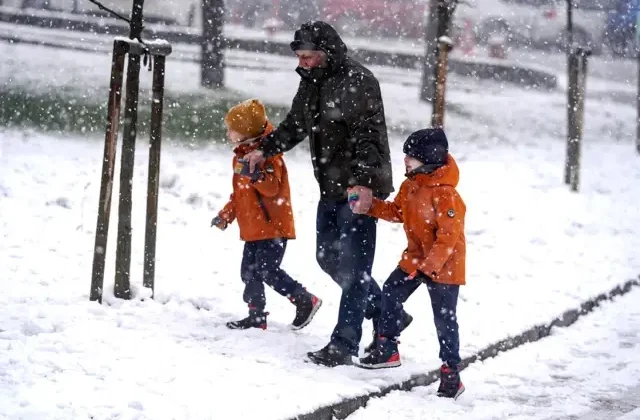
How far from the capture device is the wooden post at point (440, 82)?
11.2 meters

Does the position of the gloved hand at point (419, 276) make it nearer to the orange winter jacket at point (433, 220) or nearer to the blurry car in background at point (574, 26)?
the orange winter jacket at point (433, 220)

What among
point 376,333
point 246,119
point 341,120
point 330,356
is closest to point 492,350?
point 376,333

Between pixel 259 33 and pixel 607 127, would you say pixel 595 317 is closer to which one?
pixel 607 127

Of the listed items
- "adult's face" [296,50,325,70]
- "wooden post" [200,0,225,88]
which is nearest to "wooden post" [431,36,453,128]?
"adult's face" [296,50,325,70]

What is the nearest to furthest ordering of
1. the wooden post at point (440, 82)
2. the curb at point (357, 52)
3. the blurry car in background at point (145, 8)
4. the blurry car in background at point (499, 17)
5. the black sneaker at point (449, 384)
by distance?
the black sneaker at point (449, 384) < the wooden post at point (440, 82) < the curb at point (357, 52) < the blurry car in background at point (145, 8) < the blurry car in background at point (499, 17)

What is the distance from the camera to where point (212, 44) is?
1691 cm

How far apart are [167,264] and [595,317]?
12.2 ft

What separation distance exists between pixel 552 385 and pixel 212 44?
37.7ft

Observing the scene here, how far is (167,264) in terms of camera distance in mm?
8469

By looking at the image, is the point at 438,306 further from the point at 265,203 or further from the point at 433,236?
the point at 265,203

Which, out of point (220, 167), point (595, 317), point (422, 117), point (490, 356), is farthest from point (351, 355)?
point (422, 117)

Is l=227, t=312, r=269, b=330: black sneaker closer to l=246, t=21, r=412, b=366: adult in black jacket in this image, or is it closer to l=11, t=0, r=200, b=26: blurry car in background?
l=246, t=21, r=412, b=366: adult in black jacket

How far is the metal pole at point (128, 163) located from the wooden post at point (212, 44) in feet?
32.2

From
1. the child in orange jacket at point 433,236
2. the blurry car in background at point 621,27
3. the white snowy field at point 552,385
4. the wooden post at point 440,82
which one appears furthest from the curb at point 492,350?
the blurry car in background at point 621,27
